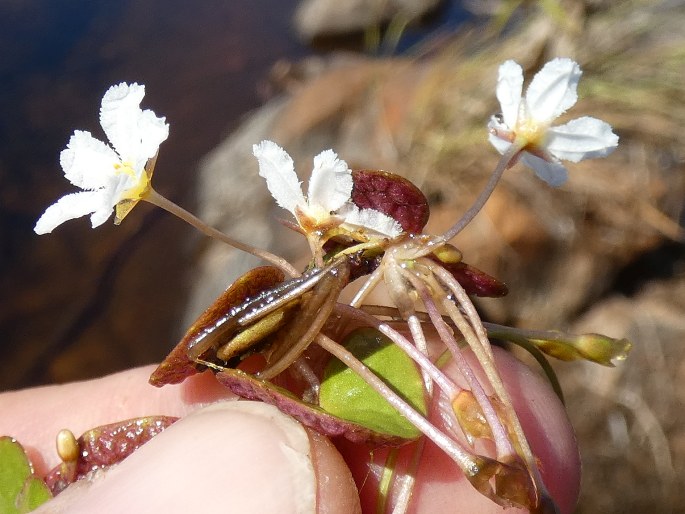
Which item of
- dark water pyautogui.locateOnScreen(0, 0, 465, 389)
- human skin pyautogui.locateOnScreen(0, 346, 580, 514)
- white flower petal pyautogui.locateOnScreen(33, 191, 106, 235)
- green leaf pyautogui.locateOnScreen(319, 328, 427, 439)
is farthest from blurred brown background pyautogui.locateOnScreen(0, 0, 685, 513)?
→ white flower petal pyautogui.locateOnScreen(33, 191, 106, 235)

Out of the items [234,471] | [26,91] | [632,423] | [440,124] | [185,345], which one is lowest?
[632,423]

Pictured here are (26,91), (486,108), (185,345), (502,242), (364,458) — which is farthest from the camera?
(26,91)

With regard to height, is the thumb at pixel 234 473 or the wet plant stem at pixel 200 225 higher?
the wet plant stem at pixel 200 225

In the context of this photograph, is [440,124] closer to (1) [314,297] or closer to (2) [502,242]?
(2) [502,242]

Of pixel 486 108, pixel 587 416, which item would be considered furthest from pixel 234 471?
pixel 486 108

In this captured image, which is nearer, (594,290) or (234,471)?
(234,471)

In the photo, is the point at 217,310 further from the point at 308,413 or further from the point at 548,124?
the point at 548,124

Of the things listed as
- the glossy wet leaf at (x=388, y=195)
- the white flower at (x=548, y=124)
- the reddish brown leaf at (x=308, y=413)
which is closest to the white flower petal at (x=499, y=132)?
the white flower at (x=548, y=124)

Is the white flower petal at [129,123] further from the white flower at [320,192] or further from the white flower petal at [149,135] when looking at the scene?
the white flower at [320,192]
